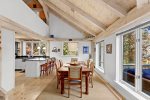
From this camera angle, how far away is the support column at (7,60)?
5281mm

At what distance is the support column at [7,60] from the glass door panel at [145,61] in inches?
163

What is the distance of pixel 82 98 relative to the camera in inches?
193

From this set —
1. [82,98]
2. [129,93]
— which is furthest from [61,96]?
[129,93]

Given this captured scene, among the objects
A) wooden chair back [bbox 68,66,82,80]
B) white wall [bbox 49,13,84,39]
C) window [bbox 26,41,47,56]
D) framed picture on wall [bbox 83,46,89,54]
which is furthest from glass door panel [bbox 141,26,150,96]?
window [bbox 26,41,47,56]

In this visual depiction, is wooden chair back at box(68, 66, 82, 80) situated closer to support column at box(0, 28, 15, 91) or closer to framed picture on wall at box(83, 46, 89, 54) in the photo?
support column at box(0, 28, 15, 91)

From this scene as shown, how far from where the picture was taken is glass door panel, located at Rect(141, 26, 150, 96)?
4227 millimetres

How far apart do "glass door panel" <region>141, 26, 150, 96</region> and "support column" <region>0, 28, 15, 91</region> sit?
413cm

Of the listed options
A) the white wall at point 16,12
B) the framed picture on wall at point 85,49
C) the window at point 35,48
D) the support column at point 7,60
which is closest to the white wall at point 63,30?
the framed picture on wall at point 85,49

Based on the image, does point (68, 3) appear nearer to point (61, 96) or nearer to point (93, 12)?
point (93, 12)

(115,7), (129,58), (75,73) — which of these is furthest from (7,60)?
(129,58)

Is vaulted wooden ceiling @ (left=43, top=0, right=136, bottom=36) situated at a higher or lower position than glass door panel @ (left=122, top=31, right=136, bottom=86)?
higher

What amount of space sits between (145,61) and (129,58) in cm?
111

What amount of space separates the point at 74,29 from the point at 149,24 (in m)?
9.30

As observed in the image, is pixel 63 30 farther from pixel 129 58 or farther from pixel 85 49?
pixel 129 58
